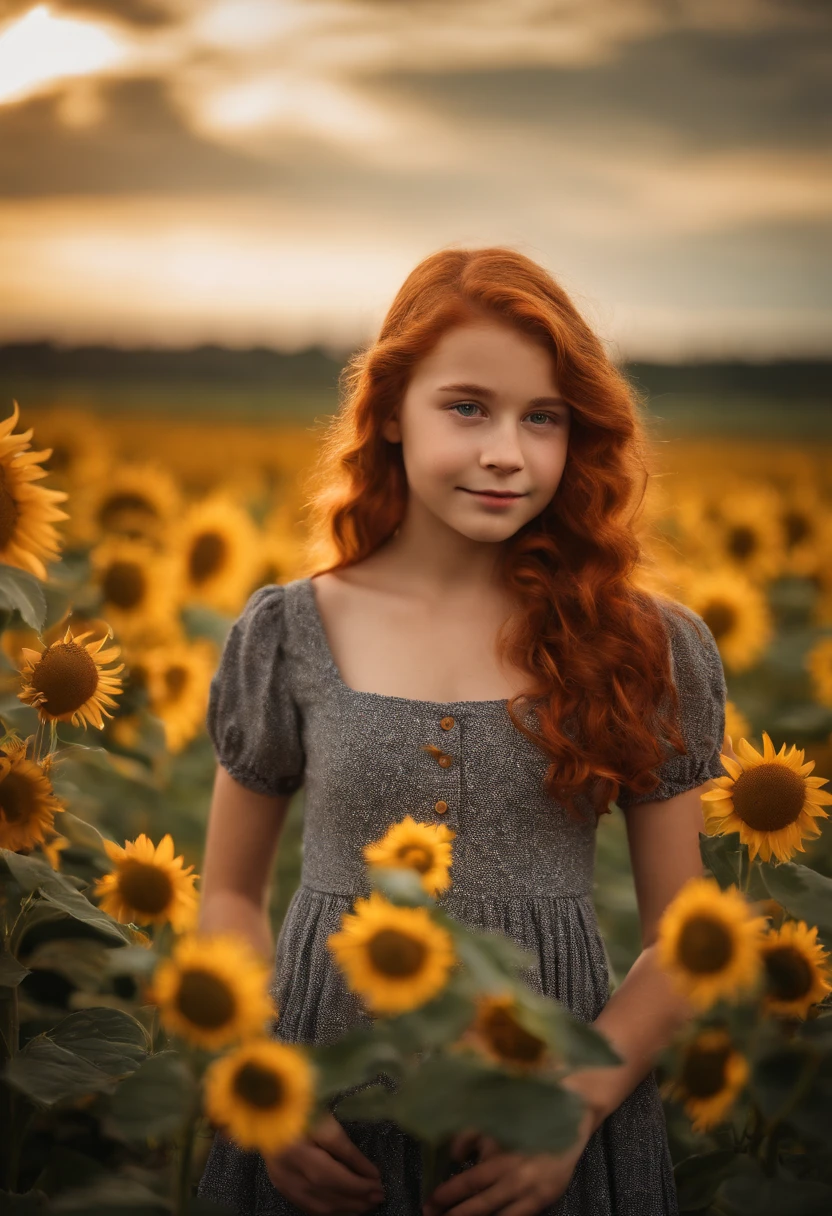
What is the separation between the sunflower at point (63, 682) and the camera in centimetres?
122

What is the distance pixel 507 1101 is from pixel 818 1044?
35cm

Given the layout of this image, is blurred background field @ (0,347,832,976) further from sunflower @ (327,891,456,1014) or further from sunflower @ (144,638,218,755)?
sunflower @ (327,891,456,1014)

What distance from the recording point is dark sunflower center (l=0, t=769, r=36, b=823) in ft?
3.77

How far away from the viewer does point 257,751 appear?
1.52 meters

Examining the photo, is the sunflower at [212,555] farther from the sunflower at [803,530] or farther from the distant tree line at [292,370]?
the sunflower at [803,530]

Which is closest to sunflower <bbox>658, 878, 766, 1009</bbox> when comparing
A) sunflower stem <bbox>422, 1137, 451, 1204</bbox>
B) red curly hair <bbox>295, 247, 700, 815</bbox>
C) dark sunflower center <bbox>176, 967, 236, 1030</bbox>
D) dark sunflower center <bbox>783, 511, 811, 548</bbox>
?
sunflower stem <bbox>422, 1137, 451, 1204</bbox>

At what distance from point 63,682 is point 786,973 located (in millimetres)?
781

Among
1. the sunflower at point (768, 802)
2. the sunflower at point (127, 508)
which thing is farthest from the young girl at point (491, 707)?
the sunflower at point (127, 508)

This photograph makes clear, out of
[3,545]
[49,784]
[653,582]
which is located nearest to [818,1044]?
[49,784]

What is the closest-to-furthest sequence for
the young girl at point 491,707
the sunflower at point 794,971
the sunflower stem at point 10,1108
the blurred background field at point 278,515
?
the sunflower at point 794,971
the sunflower stem at point 10,1108
the young girl at point 491,707
the blurred background field at point 278,515

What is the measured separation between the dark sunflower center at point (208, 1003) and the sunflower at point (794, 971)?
1.68 feet

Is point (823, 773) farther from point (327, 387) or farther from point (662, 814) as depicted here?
point (327, 387)

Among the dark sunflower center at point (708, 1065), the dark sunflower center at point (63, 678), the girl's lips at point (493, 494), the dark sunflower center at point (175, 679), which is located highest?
the girl's lips at point (493, 494)

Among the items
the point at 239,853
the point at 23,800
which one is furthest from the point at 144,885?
the point at 239,853
